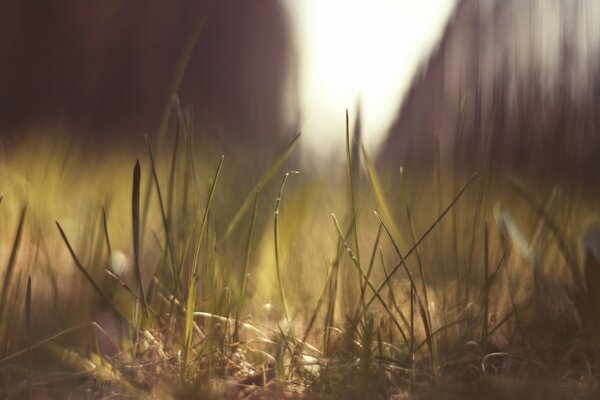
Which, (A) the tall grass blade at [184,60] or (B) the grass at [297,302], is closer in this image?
(B) the grass at [297,302]

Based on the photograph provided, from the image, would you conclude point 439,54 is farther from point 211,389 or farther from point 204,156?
point 211,389

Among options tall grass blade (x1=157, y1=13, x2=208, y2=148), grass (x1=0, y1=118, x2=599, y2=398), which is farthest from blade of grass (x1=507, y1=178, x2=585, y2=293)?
tall grass blade (x1=157, y1=13, x2=208, y2=148)

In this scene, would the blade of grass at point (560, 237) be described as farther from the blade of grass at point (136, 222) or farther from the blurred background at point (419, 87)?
the blade of grass at point (136, 222)

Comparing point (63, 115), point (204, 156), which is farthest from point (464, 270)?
point (63, 115)

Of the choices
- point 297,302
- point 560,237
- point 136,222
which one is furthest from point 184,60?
point 560,237

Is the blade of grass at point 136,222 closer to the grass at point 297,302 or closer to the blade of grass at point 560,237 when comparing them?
the grass at point 297,302

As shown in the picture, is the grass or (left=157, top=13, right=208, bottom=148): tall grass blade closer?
the grass

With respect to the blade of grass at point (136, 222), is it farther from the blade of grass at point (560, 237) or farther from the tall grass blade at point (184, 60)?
the blade of grass at point (560, 237)

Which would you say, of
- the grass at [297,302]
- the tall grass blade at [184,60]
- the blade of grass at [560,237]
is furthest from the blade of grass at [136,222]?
the blade of grass at [560,237]

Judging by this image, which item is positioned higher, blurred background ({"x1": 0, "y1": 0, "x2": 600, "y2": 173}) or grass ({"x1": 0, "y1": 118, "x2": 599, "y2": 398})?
blurred background ({"x1": 0, "y1": 0, "x2": 600, "y2": 173})

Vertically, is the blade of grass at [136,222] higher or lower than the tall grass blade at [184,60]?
lower

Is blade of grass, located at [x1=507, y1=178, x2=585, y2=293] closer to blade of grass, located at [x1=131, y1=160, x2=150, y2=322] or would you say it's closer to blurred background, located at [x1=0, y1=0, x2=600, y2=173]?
blurred background, located at [x1=0, y1=0, x2=600, y2=173]
